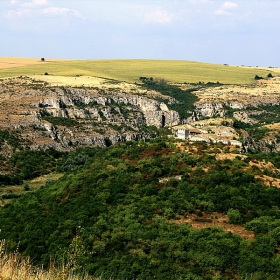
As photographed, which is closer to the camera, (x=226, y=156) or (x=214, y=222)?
(x=214, y=222)

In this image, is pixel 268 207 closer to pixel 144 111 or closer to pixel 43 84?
pixel 144 111

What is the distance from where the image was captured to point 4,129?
4916 inches

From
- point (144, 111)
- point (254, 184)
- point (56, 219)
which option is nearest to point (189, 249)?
point (254, 184)

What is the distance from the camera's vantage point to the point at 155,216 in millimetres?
43812

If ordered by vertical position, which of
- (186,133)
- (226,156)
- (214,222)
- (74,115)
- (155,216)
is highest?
(226,156)

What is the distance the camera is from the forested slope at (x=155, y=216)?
3419cm

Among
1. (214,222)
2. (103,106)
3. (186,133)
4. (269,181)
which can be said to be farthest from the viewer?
(103,106)

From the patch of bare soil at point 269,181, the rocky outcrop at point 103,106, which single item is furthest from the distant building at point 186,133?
the rocky outcrop at point 103,106

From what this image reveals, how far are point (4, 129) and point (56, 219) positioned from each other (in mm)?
83785

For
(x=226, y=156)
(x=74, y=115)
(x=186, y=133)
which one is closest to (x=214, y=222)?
(x=226, y=156)

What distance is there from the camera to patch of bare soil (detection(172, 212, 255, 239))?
39.4 metres

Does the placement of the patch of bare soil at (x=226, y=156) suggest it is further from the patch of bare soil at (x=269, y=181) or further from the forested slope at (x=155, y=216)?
the patch of bare soil at (x=269, y=181)

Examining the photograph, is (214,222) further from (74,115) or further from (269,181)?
(74,115)

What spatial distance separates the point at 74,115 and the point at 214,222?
437 feet
